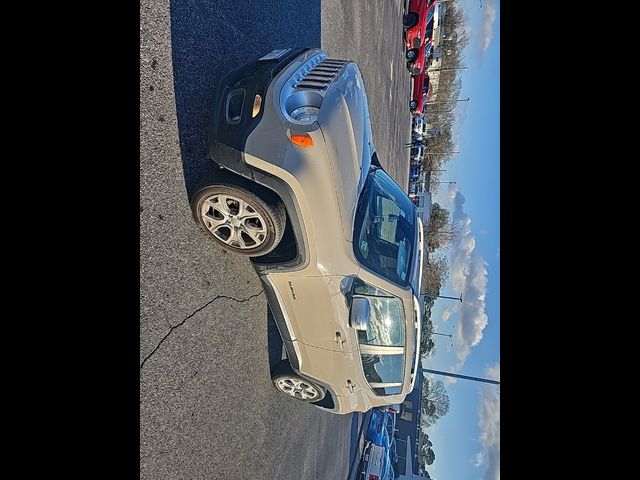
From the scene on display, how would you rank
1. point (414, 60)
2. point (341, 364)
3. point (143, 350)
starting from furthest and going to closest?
point (414, 60) → point (341, 364) → point (143, 350)

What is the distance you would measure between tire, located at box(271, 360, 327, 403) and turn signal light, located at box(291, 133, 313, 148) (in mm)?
2877

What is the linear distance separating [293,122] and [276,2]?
3088 millimetres

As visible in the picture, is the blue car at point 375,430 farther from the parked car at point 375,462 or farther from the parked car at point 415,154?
the parked car at point 415,154

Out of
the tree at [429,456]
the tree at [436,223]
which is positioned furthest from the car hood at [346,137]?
the tree at [429,456]

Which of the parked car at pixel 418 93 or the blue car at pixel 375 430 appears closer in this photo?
the blue car at pixel 375 430

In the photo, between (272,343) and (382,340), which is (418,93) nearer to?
(272,343)

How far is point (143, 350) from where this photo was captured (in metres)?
3.08

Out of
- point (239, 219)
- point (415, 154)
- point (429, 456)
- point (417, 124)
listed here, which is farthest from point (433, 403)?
point (239, 219)

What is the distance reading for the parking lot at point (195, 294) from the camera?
3170mm

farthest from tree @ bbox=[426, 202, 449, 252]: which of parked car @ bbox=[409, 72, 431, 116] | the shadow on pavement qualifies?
the shadow on pavement

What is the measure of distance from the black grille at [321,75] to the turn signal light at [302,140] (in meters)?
0.58
